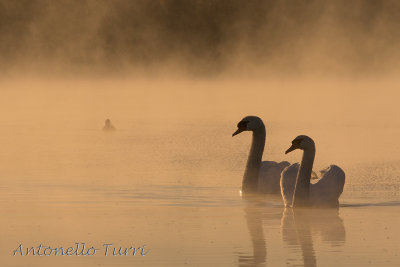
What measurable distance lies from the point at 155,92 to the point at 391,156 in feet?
150

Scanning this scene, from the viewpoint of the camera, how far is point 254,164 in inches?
928

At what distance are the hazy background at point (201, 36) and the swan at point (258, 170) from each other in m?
88.6

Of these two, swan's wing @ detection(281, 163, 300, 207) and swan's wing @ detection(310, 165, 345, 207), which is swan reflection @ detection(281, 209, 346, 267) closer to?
swan's wing @ detection(310, 165, 345, 207)

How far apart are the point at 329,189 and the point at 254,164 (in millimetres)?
3395

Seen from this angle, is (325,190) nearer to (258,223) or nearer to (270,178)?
(258,223)

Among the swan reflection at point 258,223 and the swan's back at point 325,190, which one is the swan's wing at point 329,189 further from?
the swan reflection at point 258,223

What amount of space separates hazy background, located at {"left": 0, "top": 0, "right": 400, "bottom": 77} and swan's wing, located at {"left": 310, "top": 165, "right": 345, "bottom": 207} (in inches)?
3640

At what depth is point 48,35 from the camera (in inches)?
4998

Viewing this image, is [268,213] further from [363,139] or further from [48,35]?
[48,35]

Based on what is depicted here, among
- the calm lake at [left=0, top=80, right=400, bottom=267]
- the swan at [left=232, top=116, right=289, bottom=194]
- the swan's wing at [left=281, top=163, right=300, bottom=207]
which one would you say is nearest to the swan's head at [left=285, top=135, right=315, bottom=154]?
the swan's wing at [left=281, top=163, right=300, bottom=207]

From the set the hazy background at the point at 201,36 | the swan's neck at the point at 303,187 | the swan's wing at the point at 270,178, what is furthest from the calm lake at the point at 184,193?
the hazy background at the point at 201,36

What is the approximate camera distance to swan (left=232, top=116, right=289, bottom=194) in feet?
74.8

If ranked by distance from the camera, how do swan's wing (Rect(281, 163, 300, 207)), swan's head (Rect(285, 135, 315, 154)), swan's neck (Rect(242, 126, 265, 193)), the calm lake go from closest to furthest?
the calm lake < swan's wing (Rect(281, 163, 300, 207)) < swan's head (Rect(285, 135, 315, 154)) < swan's neck (Rect(242, 126, 265, 193))

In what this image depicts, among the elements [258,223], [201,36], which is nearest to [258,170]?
[258,223]
